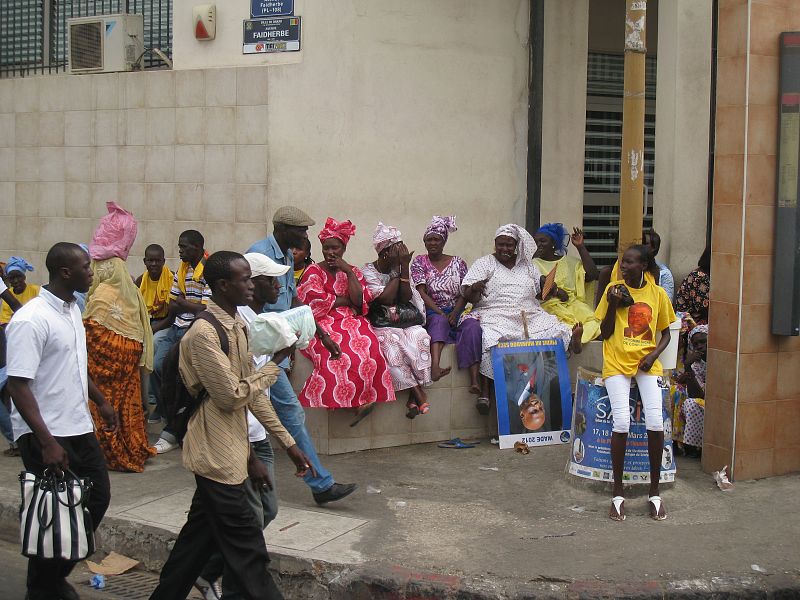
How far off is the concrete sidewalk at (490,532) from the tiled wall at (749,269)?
321mm

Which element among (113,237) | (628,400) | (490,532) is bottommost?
(490,532)

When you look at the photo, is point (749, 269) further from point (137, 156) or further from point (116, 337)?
point (137, 156)

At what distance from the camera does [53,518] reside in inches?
187

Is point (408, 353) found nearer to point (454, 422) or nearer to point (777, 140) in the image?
point (454, 422)

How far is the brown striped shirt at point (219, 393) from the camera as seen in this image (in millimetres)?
4402

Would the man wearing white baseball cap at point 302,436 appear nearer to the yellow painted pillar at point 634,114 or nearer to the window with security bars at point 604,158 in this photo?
the yellow painted pillar at point 634,114

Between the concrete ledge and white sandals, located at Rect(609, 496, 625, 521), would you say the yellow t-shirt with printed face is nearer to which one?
white sandals, located at Rect(609, 496, 625, 521)

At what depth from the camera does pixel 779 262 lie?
697cm

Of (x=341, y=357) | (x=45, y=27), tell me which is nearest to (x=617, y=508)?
(x=341, y=357)

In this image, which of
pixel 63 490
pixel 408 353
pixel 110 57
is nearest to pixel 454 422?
pixel 408 353

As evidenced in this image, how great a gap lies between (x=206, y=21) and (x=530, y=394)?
465cm

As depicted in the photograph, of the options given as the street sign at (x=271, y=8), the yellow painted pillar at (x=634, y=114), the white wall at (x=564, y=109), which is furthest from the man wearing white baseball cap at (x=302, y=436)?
the white wall at (x=564, y=109)

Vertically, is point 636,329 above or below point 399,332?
above

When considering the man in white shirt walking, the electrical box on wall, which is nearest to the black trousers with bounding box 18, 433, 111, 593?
the man in white shirt walking
